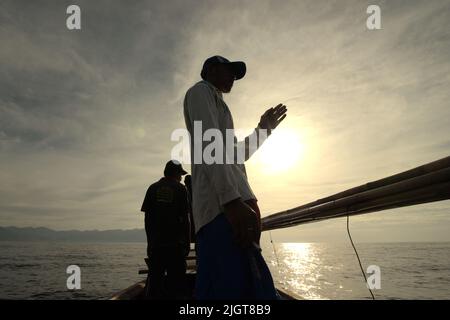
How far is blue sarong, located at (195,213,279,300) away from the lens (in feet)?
4.95

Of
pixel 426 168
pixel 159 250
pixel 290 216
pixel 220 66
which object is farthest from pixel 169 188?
pixel 426 168

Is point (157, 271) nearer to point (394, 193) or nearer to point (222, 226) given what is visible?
point (222, 226)

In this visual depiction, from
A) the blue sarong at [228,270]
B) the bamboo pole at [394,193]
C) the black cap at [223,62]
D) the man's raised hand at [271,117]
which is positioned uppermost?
the black cap at [223,62]

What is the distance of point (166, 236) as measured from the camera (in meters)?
5.16

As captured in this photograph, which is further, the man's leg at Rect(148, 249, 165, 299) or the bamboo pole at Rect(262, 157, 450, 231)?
the man's leg at Rect(148, 249, 165, 299)

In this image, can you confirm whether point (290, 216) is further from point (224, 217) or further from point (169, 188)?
point (169, 188)

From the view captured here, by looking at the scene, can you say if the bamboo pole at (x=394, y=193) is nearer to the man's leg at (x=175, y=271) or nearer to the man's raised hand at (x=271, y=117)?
the man's raised hand at (x=271, y=117)

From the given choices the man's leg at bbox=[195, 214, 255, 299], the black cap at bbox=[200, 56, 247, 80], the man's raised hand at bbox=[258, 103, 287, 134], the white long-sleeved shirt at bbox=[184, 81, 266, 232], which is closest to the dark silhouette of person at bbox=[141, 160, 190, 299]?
the man's raised hand at bbox=[258, 103, 287, 134]

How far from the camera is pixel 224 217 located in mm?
1638

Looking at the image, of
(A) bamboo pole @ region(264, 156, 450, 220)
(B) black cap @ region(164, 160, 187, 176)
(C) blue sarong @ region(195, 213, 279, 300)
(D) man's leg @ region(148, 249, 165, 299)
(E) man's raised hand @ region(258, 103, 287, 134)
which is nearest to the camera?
(A) bamboo pole @ region(264, 156, 450, 220)

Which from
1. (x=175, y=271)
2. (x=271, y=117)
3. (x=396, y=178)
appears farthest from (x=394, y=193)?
(x=175, y=271)

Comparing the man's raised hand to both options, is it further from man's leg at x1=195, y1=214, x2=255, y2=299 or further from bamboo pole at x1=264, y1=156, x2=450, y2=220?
man's leg at x1=195, y1=214, x2=255, y2=299

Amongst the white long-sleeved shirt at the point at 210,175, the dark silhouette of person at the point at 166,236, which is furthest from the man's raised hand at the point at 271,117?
the dark silhouette of person at the point at 166,236

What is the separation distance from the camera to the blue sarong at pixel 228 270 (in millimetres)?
1509
